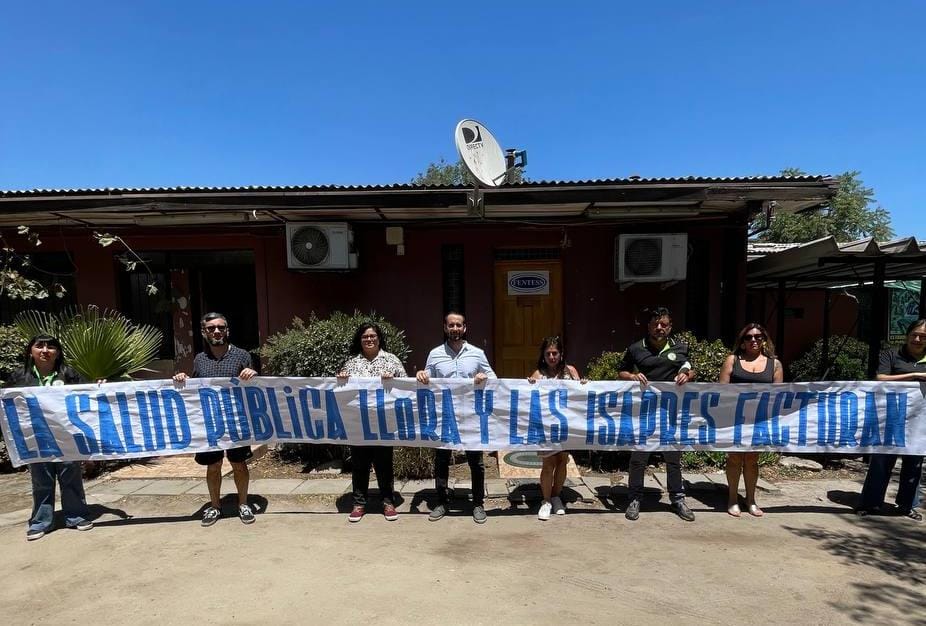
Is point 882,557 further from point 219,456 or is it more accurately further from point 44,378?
point 44,378

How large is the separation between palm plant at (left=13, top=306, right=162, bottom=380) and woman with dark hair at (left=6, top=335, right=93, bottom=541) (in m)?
1.23

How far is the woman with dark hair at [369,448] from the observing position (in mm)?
4145

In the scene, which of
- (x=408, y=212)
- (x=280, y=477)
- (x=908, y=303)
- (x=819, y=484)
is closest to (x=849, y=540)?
(x=819, y=484)

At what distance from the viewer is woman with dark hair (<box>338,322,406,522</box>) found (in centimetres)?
414

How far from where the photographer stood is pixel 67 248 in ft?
24.1

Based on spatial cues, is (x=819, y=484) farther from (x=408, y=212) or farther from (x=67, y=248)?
(x=67, y=248)

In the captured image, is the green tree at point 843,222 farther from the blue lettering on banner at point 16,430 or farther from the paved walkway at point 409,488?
the blue lettering on banner at point 16,430

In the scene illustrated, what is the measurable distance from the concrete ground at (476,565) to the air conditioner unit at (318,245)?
311 cm

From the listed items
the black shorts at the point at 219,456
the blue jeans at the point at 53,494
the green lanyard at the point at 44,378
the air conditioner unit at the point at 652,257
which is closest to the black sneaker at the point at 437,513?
the black shorts at the point at 219,456

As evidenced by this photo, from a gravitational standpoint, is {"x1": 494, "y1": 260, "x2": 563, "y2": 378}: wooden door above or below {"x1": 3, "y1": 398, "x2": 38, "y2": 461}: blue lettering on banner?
above

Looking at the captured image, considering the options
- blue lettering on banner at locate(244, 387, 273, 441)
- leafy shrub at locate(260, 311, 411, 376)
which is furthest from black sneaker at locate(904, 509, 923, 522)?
blue lettering on banner at locate(244, 387, 273, 441)

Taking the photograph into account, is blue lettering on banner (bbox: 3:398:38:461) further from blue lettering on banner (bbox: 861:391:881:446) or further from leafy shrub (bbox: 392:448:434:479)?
blue lettering on banner (bbox: 861:391:881:446)

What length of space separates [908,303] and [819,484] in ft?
32.0

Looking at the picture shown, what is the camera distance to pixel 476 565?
10.8 ft
